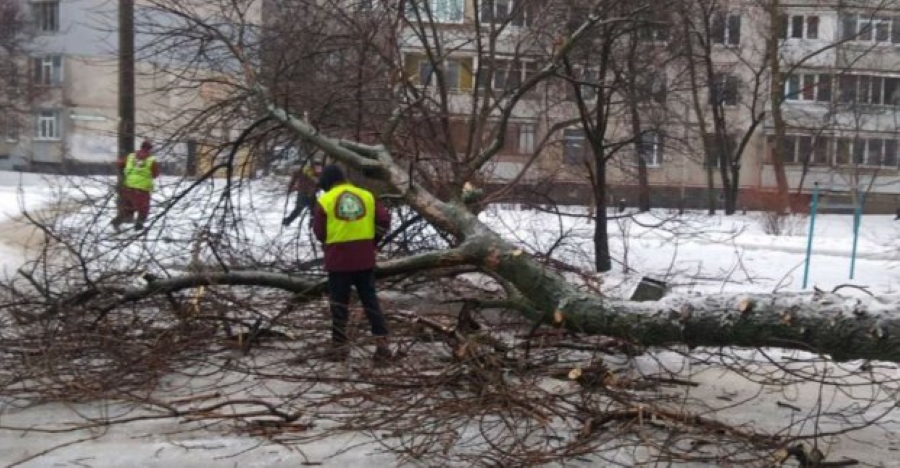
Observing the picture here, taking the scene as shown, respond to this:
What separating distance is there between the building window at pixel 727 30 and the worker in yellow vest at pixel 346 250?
1686 centimetres

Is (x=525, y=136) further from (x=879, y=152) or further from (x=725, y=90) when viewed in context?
(x=879, y=152)

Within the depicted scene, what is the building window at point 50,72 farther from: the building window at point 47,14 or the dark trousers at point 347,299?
the dark trousers at point 347,299

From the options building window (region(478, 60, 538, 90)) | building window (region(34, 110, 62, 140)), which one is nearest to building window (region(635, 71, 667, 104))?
building window (region(478, 60, 538, 90))

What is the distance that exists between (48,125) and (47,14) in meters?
5.53

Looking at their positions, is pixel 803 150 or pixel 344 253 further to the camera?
pixel 803 150

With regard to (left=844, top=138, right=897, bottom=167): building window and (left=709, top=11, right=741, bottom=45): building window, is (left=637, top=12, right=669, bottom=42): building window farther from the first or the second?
(left=844, top=138, right=897, bottom=167): building window

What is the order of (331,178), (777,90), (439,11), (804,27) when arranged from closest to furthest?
(331,178) < (439,11) < (777,90) < (804,27)

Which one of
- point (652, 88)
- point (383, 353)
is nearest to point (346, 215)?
point (383, 353)

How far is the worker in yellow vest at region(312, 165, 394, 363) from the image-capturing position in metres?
6.96

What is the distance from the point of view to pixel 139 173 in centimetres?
1102

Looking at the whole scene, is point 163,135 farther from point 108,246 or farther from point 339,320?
point 339,320

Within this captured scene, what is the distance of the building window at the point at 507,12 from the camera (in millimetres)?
11859

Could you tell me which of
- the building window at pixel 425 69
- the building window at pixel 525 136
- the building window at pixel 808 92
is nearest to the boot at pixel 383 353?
the building window at pixel 425 69

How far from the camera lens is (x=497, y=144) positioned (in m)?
9.98
